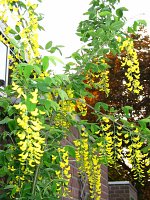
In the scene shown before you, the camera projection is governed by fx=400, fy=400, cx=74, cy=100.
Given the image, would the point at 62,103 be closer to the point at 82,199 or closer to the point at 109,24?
the point at 109,24

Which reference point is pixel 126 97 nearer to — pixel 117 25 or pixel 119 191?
pixel 119 191

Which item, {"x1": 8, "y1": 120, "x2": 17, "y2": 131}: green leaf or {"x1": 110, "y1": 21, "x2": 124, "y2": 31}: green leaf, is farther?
{"x1": 110, "y1": 21, "x2": 124, "y2": 31}: green leaf

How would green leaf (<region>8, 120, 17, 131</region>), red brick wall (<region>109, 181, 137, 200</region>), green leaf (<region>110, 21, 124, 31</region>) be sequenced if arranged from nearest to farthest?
green leaf (<region>8, 120, 17, 131</region>) < green leaf (<region>110, 21, 124, 31</region>) < red brick wall (<region>109, 181, 137, 200</region>)

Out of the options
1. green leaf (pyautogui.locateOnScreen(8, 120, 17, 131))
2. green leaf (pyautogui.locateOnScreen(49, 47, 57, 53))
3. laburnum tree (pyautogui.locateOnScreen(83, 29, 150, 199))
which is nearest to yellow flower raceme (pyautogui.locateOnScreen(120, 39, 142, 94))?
green leaf (pyautogui.locateOnScreen(49, 47, 57, 53))

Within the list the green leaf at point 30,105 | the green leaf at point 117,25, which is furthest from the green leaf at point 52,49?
the green leaf at point 30,105

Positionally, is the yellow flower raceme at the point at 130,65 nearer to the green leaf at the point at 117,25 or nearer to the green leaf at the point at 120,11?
the green leaf at the point at 120,11

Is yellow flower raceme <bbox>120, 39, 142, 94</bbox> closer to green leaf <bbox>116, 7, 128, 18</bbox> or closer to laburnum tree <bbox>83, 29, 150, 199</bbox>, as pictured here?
green leaf <bbox>116, 7, 128, 18</bbox>

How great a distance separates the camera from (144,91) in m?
16.5

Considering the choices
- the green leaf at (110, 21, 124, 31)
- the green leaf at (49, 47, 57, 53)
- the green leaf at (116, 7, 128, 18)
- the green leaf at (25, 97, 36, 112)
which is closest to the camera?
the green leaf at (25, 97, 36, 112)

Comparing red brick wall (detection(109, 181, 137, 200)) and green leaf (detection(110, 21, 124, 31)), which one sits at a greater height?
green leaf (detection(110, 21, 124, 31))

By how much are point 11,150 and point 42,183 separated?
429 mm

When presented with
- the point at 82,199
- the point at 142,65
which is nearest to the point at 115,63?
the point at 142,65

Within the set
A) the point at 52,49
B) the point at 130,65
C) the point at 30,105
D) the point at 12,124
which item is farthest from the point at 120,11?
the point at 30,105

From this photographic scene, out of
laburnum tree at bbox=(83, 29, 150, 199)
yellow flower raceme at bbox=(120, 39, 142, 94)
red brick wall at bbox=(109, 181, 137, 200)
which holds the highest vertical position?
laburnum tree at bbox=(83, 29, 150, 199)
